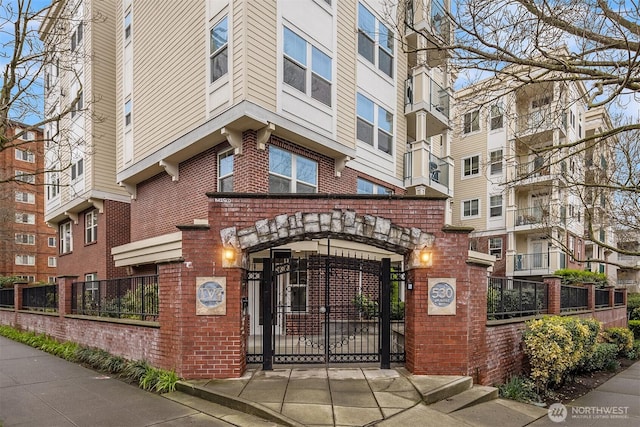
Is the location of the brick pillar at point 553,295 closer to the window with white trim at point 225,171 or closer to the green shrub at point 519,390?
the green shrub at point 519,390

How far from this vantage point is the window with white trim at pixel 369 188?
14438mm

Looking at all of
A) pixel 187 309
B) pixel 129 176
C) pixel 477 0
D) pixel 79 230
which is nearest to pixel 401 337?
pixel 187 309

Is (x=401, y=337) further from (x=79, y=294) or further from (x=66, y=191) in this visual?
(x=66, y=191)

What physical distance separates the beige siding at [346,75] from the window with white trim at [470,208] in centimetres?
1648

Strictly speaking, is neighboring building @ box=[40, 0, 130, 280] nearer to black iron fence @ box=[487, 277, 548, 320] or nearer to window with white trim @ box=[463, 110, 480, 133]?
window with white trim @ box=[463, 110, 480, 133]

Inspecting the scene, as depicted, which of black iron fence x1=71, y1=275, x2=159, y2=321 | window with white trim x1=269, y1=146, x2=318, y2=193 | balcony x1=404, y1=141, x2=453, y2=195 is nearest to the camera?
black iron fence x1=71, y1=275, x2=159, y2=321

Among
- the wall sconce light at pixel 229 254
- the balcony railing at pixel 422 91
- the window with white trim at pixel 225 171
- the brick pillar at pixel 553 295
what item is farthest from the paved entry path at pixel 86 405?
the balcony railing at pixel 422 91

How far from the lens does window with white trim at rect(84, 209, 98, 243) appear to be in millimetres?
17828

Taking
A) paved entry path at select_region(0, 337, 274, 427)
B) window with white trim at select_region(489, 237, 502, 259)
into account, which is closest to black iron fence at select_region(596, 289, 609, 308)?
window with white trim at select_region(489, 237, 502, 259)

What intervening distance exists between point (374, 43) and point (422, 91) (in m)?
2.84

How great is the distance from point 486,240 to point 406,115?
13.2 meters

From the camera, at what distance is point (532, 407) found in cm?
691

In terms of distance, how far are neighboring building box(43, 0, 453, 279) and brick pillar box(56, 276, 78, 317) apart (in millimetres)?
2161

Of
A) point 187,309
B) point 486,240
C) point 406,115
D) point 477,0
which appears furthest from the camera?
point 486,240
